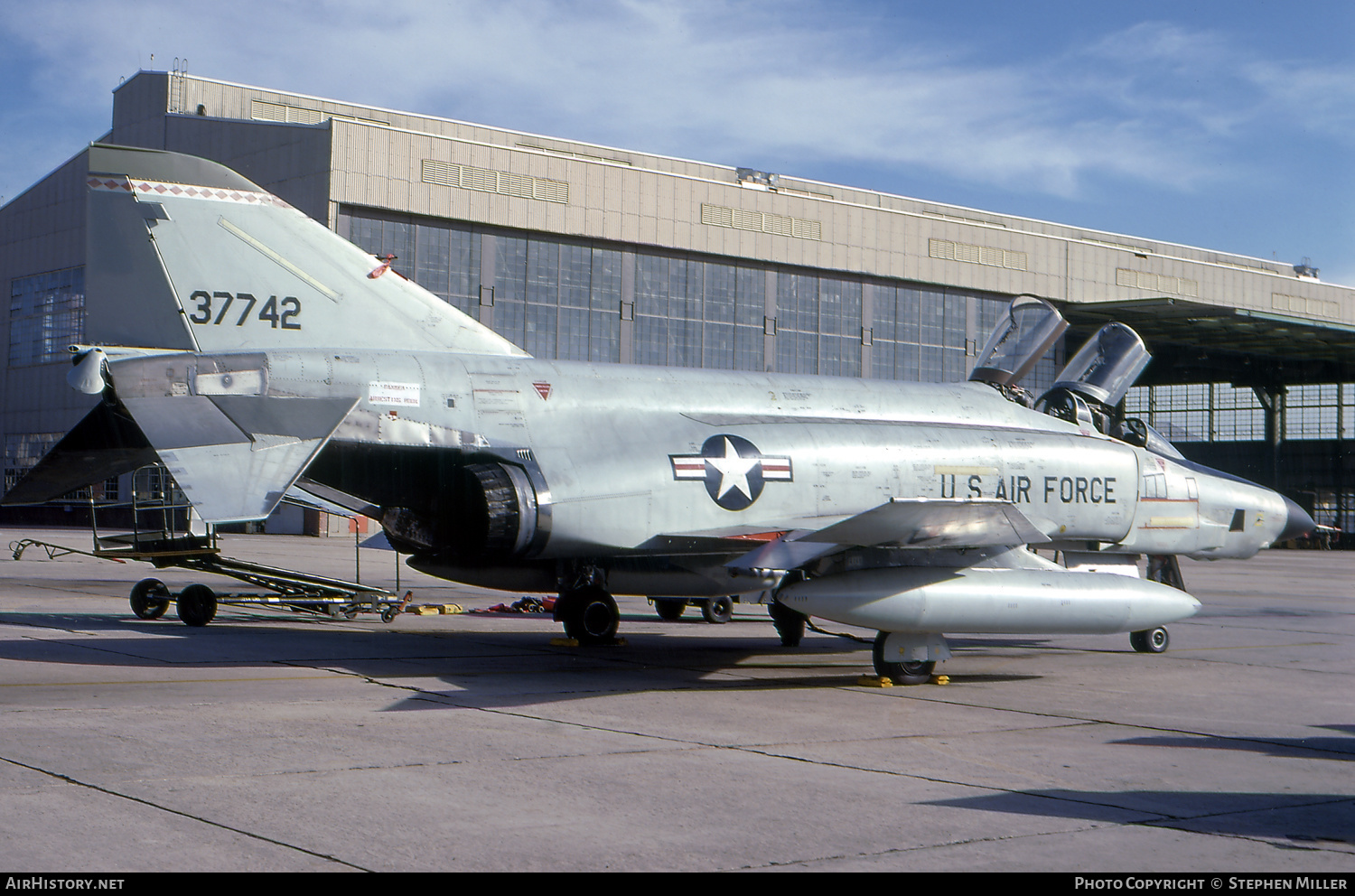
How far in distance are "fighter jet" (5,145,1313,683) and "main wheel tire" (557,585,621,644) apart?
0.08 ft

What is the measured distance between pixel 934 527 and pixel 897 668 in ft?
4.73

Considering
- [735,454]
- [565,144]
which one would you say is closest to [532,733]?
[735,454]

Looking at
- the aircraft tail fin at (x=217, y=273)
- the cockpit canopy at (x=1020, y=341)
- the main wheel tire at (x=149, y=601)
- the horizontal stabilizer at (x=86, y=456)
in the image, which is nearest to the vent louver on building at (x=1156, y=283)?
the cockpit canopy at (x=1020, y=341)

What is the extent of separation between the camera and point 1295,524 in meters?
15.7

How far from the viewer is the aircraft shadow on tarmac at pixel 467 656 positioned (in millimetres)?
10516

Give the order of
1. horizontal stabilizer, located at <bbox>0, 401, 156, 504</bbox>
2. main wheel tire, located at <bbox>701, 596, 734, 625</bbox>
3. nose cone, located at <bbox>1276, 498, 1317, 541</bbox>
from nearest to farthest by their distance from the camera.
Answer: horizontal stabilizer, located at <bbox>0, 401, 156, 504</bbox> → nose cone, located at <bbox>1276, 498, 1317, 541</bbox> → main wheel tire, located at <bbox>701, 596, 734, 625</bbox>

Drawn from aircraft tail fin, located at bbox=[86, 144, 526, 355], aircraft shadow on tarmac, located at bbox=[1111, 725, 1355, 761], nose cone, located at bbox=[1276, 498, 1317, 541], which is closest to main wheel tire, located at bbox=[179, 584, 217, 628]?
aircraft tail fin, located at bbox=[86, 144, 526, 355]

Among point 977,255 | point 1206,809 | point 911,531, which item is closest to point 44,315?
point 977,255

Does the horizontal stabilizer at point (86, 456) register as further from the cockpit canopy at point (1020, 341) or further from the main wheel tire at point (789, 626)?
the cockpit canopy at point (1020, 341)

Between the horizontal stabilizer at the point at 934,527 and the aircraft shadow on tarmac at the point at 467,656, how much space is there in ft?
4.81

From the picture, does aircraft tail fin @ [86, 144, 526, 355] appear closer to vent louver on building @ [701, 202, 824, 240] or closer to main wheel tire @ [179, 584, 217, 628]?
main wheel tire @ [179, 584, 217, 628]

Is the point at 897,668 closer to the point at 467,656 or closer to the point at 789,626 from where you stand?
the point at 789,626

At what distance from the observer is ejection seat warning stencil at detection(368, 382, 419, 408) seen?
36.9 ft

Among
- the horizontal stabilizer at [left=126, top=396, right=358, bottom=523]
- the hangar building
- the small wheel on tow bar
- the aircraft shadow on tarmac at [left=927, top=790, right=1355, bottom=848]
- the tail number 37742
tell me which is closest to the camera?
the aircraft shadow on tarmac at [left=927, top=790, right=1355, bottom=848]
